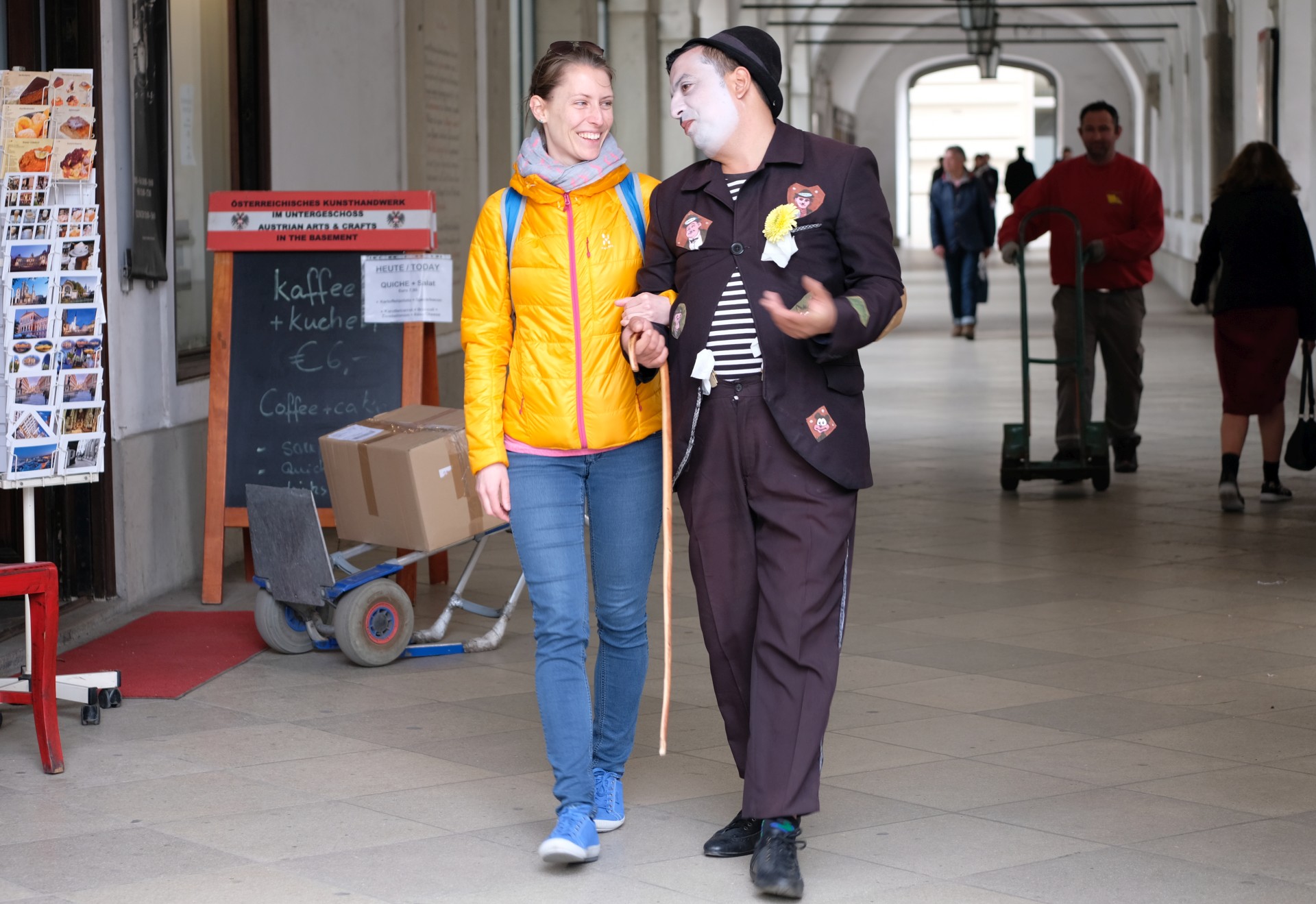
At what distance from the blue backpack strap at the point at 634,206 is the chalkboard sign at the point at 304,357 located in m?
3.01

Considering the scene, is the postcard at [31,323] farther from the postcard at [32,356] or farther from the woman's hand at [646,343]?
the woman's hand at [646,343]

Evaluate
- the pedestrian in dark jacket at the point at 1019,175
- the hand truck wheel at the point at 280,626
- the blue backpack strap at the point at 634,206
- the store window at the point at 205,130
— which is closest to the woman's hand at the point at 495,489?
the blue backpack strap at the point at 634,206

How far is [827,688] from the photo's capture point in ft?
12.1

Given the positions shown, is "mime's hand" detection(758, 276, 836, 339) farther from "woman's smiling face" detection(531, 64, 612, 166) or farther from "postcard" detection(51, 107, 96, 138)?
"postcard" detection(51, 107, 96, 138)

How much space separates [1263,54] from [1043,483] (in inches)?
338

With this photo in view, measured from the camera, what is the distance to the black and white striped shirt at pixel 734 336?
367cm

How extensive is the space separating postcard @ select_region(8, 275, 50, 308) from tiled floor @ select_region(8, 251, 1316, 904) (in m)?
1.14

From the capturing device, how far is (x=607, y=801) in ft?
13.1

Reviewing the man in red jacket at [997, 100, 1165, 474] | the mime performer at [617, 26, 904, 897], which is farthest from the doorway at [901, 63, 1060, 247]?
the mime performer at [617, 26, 904, 897]

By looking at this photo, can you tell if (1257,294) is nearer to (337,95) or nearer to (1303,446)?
(1303,446)

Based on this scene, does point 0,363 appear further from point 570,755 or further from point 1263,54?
point 1263,54

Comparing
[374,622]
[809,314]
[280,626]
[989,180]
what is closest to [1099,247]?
[374,622]

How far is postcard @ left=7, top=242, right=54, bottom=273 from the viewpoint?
509 centimetres

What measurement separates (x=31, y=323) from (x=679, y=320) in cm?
221
